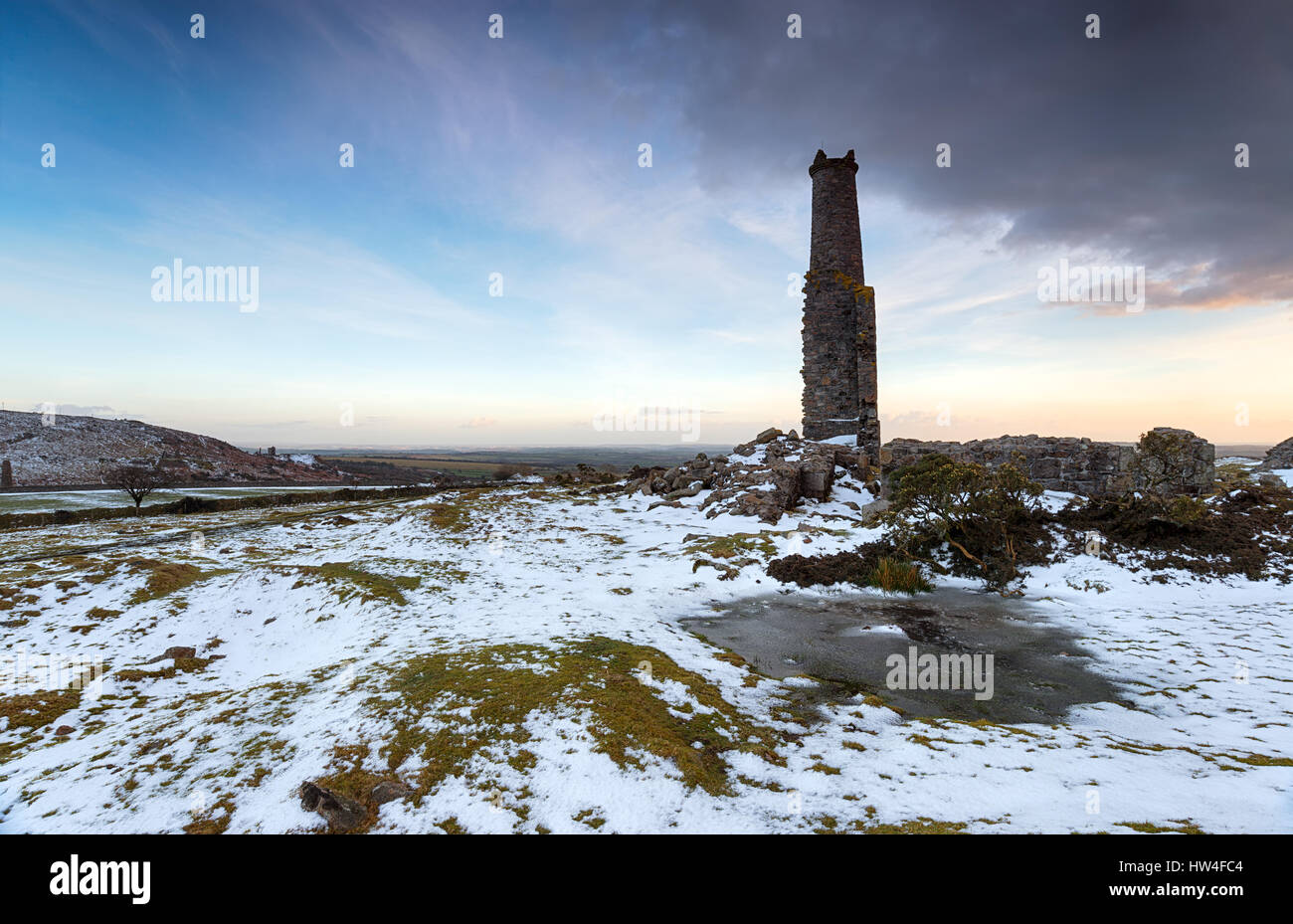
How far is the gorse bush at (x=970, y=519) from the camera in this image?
45.1 ft

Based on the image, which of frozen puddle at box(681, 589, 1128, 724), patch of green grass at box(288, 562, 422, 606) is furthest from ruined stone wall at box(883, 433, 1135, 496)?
patch of green grass at box(288, 562, 422, 606)

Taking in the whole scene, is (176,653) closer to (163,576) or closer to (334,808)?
(163,576)

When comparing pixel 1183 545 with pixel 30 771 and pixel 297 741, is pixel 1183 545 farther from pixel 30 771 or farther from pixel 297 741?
pixel 30 771

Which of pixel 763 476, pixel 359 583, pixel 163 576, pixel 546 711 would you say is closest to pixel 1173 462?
pixel 763 476

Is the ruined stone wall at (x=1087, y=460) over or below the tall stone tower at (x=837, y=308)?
below

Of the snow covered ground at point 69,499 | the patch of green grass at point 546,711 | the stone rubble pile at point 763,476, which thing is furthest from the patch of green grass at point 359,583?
the snow covered ground at point 69,499


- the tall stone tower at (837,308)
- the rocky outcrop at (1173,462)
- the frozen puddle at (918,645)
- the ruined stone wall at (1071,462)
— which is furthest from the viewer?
the tall stone tower at (837,308)

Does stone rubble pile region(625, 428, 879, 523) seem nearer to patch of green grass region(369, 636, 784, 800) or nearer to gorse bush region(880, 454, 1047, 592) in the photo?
gorse bush region(880, 454, 1047, 592)

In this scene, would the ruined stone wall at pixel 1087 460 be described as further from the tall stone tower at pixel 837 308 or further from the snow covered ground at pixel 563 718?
the tall stone tower at pixel 837 308

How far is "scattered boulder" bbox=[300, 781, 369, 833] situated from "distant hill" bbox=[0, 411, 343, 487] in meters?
53.5

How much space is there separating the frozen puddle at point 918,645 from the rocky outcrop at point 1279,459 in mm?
20162

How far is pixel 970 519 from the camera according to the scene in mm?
14500

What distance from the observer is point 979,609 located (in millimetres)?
11266
